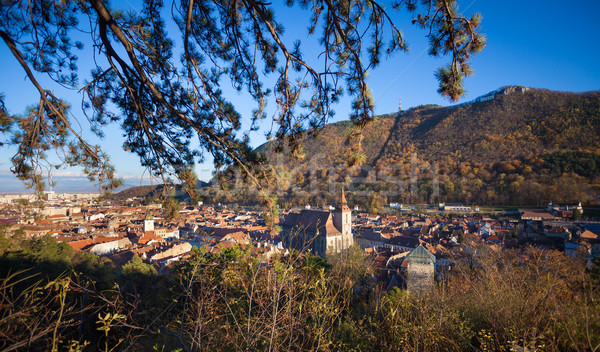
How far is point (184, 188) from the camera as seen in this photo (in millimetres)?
3119

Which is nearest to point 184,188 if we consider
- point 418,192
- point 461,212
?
point 461,212

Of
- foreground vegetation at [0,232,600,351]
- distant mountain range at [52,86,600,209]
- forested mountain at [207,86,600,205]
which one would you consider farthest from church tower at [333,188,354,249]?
foreground vegetation at [0,232,600,351]

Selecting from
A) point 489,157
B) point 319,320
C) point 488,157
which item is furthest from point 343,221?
point 489,157

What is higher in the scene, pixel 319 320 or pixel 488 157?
pixel 488 157

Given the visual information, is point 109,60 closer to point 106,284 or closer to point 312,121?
point 312,121

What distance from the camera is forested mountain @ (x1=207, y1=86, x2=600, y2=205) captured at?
44562mm

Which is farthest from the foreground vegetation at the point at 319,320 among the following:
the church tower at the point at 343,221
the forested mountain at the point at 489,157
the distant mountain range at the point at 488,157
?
the forested mountain at the point at 489,157

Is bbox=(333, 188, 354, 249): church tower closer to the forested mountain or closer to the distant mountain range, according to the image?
the distant mountain range

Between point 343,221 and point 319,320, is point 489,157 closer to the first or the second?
point 343,221

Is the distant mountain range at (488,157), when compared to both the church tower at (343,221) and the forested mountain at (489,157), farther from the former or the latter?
the church tower at (343,221)

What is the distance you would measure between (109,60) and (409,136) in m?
86.7

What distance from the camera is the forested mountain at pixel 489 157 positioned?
44562mm

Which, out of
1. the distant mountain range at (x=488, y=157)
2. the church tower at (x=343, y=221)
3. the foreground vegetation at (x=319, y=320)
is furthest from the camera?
the distant mountain range at (x=488, y=157)

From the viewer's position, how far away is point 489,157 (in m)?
57.8
